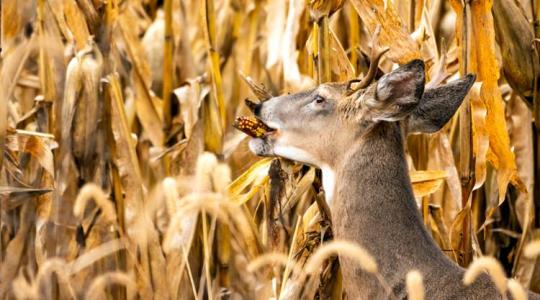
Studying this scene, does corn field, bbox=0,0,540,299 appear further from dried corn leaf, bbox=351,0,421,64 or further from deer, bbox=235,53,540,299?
deer, bbox=235,53,540,299

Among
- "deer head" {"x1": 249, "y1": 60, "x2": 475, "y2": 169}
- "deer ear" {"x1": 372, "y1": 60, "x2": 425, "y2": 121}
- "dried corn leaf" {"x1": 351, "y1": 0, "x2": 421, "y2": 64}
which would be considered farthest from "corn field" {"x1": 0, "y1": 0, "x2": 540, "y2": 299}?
"deer ear" {"x1": 372, "y1": 60, "x2": 425, "y2": 121}

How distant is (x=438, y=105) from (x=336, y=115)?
0.36m

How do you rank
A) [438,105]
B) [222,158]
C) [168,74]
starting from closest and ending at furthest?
[438,105] → [222,158] → [168,74]

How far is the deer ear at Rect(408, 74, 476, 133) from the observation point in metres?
4.08

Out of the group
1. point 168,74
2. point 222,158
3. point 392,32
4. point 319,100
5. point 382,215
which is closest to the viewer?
point 382,215

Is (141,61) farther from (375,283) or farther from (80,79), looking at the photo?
(375,283)

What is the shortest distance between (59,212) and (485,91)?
2026 mm

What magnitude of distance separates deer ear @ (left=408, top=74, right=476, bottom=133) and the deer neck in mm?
117

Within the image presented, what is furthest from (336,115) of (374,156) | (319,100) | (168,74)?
(168,74)

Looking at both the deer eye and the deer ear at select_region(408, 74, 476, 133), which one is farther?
the deer eye

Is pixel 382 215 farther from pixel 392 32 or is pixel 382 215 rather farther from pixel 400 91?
pixel 392 32

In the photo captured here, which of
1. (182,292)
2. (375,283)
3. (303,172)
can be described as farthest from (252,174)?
(375,283)

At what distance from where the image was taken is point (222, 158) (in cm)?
529

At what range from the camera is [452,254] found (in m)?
4.78
